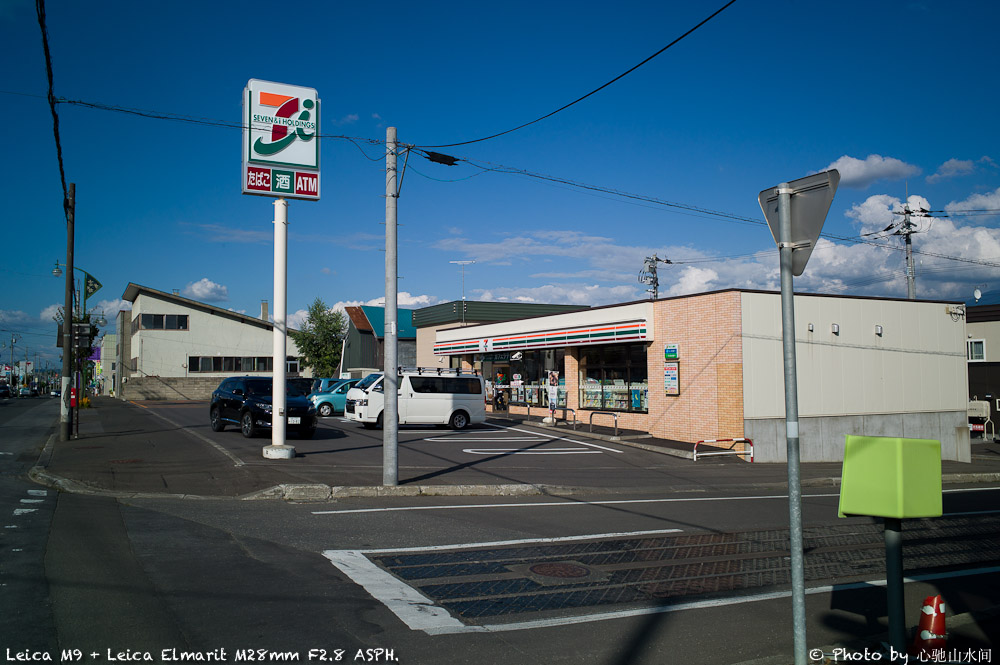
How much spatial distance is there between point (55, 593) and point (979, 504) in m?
15.9

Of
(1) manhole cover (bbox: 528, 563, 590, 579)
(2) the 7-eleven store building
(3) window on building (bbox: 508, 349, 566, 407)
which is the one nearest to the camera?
(1) manhole cover (bbox: 528, 563, 590, 579)

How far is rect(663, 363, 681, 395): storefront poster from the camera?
22.1 metres

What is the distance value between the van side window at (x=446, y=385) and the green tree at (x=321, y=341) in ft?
125

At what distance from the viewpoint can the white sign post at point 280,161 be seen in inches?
622

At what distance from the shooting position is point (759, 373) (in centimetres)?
2083

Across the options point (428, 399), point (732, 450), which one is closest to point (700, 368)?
point (732, 450)

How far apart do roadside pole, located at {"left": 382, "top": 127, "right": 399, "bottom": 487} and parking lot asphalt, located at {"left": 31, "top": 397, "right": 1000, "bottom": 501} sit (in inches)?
22.3

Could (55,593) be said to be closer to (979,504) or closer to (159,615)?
(159,615)

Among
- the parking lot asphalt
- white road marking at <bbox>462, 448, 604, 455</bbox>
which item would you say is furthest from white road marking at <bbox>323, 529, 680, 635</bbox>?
white road marking at <bbox>462, 448, 604, 455</bbox>

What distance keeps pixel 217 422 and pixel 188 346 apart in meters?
36.9

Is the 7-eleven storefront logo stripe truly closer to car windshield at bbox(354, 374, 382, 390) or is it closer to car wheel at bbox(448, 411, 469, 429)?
car wheel at bbox(448, 411, 469, 429)

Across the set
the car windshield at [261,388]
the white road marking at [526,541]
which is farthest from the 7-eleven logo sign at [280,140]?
the white road marking at [526,541]

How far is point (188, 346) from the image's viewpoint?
181 ft

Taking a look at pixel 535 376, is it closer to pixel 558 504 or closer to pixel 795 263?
pixel 558 504
